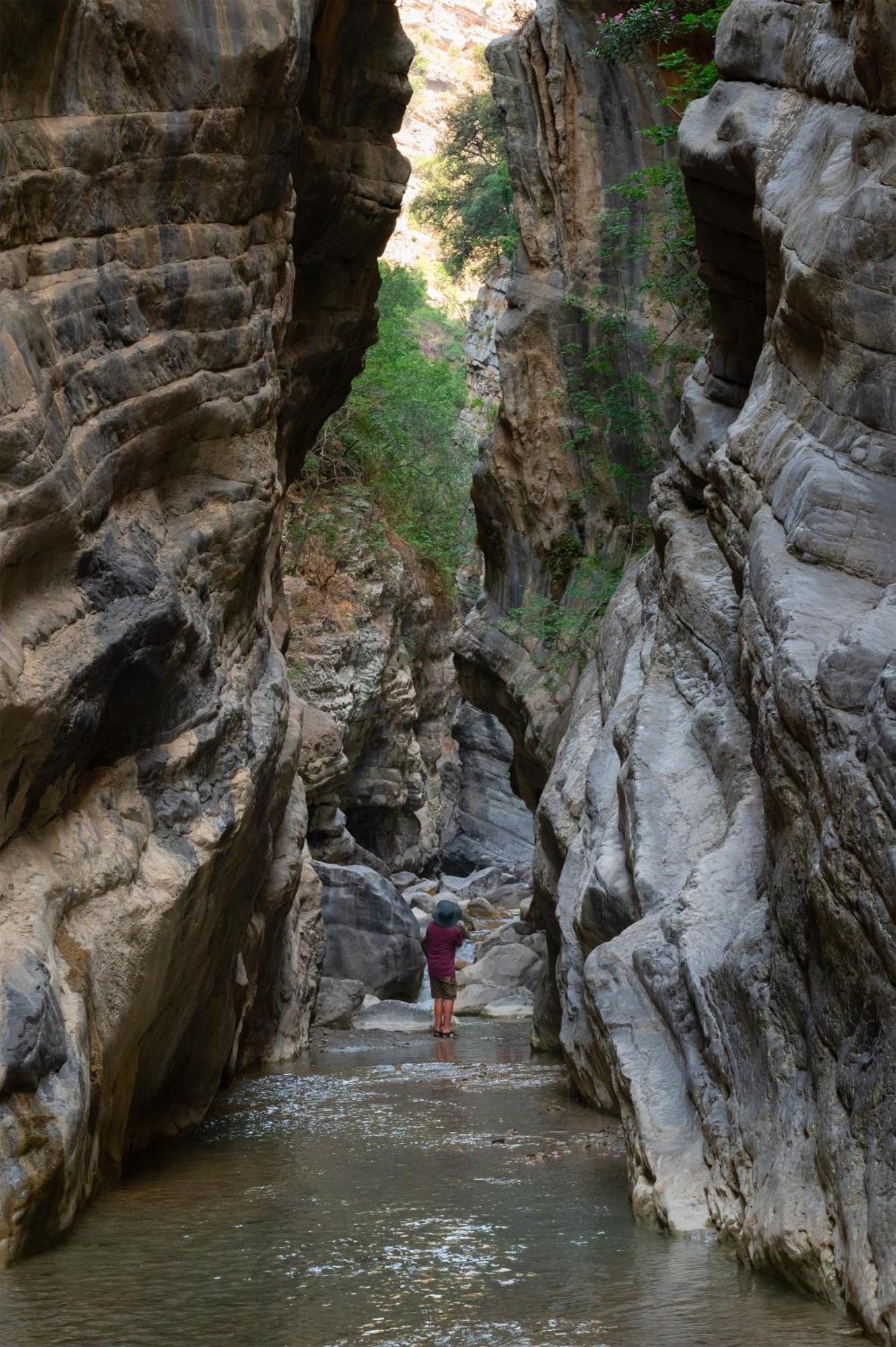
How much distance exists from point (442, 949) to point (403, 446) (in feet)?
58.7

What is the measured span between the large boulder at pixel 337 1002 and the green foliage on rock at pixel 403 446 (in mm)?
12307

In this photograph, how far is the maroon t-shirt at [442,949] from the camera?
15578 mm

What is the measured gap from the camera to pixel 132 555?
8242mm

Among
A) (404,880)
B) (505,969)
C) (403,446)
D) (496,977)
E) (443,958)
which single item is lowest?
(496,977)

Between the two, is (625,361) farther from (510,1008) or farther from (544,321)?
(510,1008)

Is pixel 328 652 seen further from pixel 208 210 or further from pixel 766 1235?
pixel 766 1235

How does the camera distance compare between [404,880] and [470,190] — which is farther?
[404,880]

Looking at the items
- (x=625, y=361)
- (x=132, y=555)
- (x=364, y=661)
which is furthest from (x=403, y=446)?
(x=132, y=555)

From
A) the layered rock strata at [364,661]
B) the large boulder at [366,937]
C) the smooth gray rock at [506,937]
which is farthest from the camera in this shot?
the layered rock strata at [364,661]

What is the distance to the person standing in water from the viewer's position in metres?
15.5

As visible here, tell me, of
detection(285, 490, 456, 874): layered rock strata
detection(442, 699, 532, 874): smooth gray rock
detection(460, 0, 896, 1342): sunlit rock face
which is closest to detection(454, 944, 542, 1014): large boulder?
detection(285, 490, 456, 874): layered rock strata

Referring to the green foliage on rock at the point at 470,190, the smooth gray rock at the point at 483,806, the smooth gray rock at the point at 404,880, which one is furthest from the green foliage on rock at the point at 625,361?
the smooth gray rock at the point at 483,806

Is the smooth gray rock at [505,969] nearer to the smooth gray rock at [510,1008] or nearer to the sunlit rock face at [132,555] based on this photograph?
the smooth gray rock at [510,1008]

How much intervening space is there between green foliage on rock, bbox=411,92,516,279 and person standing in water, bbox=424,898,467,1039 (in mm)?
19135
